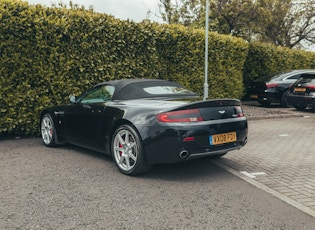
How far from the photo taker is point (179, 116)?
445cm

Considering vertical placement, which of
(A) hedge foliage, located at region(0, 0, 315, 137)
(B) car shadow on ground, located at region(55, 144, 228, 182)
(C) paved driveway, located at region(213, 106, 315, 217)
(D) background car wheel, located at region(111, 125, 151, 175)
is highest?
(A) hedge foliage, located at region(0, 0, 315, 137)

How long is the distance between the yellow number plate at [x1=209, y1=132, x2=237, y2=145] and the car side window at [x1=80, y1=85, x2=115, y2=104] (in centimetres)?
193

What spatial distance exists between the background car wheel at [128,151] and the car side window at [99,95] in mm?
885

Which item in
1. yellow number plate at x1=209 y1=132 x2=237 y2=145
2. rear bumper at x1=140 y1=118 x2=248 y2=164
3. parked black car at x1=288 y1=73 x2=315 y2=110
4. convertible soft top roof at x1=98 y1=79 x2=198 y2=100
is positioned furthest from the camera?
parked black car at x1=288 y1=73 x2=315 y2=110

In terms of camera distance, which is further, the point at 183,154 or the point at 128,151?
the point at 128,151

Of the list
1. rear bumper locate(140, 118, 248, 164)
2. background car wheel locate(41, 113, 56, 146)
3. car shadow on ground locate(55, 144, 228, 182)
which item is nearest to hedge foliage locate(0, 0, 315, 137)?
background car wheel locate(41, 113, 56, 146)

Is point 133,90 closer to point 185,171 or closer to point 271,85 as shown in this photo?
point 185,171

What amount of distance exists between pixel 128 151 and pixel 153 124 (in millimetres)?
628

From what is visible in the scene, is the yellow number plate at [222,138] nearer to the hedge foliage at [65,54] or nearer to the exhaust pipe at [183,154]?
the exhaust pipe at [183,154]

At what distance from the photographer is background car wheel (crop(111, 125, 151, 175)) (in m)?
4.62

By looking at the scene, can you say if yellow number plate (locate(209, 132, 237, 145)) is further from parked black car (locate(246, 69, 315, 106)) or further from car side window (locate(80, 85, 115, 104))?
parked black car (locate(246, 69, 315, 106))

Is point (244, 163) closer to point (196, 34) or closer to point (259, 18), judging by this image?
point (196, 34)

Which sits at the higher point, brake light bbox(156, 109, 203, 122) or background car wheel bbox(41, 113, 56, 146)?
brake light bbox(156, 109, 203, 122)

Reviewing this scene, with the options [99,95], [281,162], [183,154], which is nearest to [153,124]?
[183,154]
